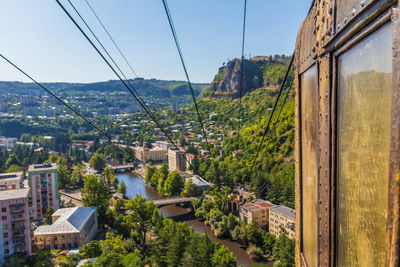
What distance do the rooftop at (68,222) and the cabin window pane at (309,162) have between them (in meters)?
15.1

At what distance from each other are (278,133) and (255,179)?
40.8 ft

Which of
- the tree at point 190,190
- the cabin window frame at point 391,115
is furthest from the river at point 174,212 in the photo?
the cabin window frame at point 391,115

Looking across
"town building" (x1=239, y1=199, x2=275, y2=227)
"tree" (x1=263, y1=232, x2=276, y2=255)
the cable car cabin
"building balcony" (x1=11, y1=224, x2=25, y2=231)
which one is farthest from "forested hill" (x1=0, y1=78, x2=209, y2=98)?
the cable car cabin

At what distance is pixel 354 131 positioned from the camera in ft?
2.89

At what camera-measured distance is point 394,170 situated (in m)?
0.60

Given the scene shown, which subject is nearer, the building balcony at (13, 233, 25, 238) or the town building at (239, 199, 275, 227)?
the building balcony at (13, 233, 25, 238)

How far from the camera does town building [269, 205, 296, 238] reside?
51.0 ft

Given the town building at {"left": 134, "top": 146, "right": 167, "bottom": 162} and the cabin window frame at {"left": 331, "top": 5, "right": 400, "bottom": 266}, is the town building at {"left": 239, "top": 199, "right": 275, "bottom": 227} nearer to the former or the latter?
the cabin window frame at {"left": 331, "top": 5, "right": 400, "bottom": 266}

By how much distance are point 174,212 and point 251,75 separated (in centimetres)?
5025

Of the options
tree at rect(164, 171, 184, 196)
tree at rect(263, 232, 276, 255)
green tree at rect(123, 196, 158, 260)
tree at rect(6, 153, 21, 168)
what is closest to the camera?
tree at rect(263, 232, 276, 255)

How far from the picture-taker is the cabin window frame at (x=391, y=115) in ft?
1.94

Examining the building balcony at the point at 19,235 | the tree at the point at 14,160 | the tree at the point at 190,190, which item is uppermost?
the tree at the point at 14,160

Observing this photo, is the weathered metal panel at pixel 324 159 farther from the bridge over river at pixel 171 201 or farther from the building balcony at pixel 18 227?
the bridge over river at pixel 171 201

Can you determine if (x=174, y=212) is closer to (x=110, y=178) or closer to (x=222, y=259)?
(x=110, y=178)
